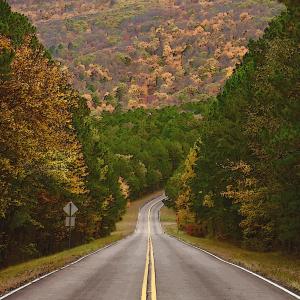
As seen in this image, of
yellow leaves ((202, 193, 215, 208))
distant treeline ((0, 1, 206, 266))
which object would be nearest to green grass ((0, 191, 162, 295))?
distant treeline ((0, 1, 206, 266))

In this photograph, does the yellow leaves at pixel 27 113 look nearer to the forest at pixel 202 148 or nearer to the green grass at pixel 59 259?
the forest at pixel 202 148

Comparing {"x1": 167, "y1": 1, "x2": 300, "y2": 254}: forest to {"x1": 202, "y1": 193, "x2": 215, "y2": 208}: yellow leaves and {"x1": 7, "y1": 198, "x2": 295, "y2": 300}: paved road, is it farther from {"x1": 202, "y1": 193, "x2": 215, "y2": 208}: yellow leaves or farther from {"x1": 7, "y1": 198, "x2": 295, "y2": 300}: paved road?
{"x1": 7, "y1": 198, "x2": 295, "y2": 300}: paved road

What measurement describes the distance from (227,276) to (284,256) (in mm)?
13438

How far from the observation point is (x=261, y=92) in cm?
2917

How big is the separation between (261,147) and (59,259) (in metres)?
13.7

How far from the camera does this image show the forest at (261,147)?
2538 cm

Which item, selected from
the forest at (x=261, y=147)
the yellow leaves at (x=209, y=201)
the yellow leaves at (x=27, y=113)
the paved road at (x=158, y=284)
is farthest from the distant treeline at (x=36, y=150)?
the yellow leaves at (x=209, y=201)

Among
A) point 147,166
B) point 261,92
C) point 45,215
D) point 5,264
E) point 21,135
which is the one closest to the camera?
point 21,135

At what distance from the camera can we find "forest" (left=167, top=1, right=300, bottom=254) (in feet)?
83.3

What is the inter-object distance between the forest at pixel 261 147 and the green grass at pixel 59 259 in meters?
11.1

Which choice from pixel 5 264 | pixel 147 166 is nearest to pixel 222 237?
pixel 5 264

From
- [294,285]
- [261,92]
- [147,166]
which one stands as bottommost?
[294,285]

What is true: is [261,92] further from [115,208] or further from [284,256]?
[115,208]

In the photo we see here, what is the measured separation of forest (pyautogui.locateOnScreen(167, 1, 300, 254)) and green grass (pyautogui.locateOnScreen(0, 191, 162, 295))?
11.1 metres
